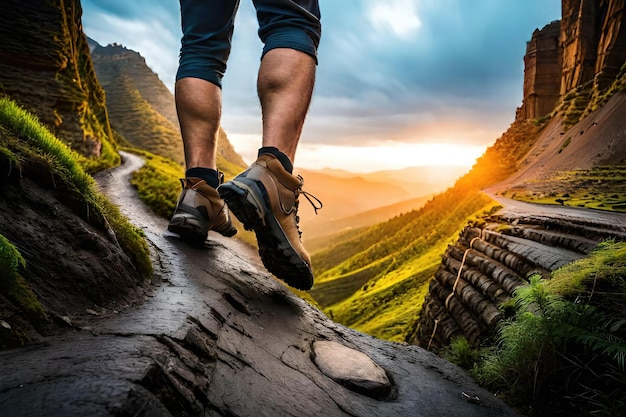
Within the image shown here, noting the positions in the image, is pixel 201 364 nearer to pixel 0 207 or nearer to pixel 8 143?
pixel 0 207

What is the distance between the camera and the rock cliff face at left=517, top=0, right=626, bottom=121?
101 feet

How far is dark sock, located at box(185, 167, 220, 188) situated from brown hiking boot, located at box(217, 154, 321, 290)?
32.7 inches

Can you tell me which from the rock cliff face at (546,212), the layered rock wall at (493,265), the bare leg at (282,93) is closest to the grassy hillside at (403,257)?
the layered rock wall at (493,265)

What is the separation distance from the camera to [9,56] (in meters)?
8.14

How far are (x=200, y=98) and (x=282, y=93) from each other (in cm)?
80

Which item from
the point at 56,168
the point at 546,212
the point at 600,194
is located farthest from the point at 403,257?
the point at 56,168

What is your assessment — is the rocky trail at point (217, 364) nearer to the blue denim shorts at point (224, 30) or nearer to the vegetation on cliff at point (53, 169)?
the vegetation on cliff at point (53, 169)

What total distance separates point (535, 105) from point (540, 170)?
24203 millimetres

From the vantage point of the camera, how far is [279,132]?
81.3 inches

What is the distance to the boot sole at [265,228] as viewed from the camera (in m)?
1.96

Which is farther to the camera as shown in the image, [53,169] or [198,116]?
[198,116]

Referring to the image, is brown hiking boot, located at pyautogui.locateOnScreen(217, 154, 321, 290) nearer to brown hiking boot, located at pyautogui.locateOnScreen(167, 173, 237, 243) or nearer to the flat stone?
the flat stone

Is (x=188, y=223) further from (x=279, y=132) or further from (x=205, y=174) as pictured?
(x=279, y=132)

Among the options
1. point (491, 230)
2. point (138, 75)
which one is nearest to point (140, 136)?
point (138, 75)
